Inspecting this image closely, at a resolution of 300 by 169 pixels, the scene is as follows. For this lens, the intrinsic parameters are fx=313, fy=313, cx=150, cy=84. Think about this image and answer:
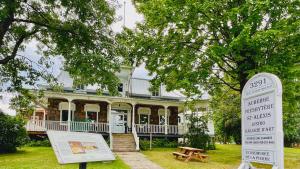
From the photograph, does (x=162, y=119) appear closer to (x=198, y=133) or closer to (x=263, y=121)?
(x=198, y=133)

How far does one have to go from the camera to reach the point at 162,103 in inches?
1102

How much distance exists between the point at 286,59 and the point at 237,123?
16260mm

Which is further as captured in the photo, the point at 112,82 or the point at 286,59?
the point at 286,59

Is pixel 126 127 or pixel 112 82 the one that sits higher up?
pixel 112 82

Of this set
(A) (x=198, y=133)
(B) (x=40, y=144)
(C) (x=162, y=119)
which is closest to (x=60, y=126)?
(B) (x=40, y=144)

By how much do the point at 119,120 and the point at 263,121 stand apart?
77.1 feet

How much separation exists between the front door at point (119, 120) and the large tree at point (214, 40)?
11654 mm

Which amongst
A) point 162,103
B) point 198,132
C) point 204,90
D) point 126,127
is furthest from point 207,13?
point 126,127

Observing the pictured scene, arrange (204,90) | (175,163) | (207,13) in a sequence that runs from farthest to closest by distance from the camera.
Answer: (204,90), (175,163), (207,13)

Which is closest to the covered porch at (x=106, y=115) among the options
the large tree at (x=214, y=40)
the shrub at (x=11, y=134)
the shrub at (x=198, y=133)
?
the shrub at (x=198, y=133)

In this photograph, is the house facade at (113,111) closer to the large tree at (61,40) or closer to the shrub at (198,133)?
the shrub at (198,133)

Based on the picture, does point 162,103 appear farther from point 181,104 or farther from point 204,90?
point 204,90

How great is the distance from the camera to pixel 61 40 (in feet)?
40.7

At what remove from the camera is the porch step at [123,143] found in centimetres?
2277
